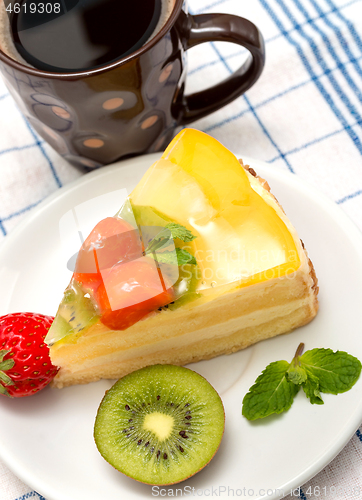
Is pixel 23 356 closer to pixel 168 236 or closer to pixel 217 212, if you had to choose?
pixel 168 236

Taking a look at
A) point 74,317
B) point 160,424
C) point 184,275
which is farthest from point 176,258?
point 160,424

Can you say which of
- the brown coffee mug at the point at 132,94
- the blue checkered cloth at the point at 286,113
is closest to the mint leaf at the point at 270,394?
the blue checkered cloth at the point at 286,113

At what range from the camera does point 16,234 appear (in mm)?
1819

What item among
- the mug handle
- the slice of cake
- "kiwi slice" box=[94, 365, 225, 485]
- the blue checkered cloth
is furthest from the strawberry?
the mug handle

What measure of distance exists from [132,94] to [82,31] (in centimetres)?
25

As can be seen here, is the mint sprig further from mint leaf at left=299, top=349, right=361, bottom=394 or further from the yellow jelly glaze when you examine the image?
the yellow jelly glaze

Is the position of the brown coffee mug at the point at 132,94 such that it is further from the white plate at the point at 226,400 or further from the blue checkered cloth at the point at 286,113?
the blue checkered cloth at the point at 286,113

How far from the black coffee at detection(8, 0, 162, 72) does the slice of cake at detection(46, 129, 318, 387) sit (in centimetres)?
35

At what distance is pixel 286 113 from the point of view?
87.2 inches

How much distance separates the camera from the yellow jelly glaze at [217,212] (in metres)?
1.51

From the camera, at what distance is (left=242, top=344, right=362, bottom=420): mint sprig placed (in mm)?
1454

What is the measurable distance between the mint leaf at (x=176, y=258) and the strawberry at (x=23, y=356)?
427 millimetres

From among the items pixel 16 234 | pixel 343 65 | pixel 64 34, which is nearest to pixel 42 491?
pixel 16 234

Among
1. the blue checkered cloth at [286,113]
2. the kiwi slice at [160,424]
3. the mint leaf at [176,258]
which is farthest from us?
the blue checkered cloth at [286,113]
